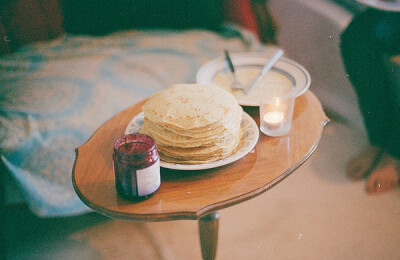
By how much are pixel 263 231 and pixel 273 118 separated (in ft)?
2.04

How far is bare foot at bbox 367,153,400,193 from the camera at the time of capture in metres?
1.58

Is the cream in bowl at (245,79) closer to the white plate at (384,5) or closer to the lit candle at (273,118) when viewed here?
the lit candle at (273,118)

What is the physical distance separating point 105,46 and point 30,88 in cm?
46

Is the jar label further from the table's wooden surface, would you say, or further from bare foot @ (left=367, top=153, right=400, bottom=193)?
bare foot @ (left=367, top=153, right=400, bottom=193)

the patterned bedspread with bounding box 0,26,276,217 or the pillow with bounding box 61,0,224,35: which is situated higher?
the pillow with bounding box 61,0,224,35

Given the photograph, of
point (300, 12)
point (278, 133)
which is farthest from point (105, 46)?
point (300, 12)

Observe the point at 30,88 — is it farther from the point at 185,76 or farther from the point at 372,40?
the point at 372,40

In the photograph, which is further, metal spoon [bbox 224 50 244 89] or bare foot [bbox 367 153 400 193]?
bare foot [bbox 367 153 400 193]

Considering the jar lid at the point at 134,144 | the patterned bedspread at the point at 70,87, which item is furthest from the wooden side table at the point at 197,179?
the patterned bedspread at the point at 70,87

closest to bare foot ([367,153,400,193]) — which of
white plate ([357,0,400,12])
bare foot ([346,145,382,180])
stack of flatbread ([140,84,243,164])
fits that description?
bare foot ([346,145,382,180])

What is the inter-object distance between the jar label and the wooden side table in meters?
0.03

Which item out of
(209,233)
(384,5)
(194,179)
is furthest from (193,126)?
(384,5)

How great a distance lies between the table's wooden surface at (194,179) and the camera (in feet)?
2.40

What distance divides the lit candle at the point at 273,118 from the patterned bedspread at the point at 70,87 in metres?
0.65
